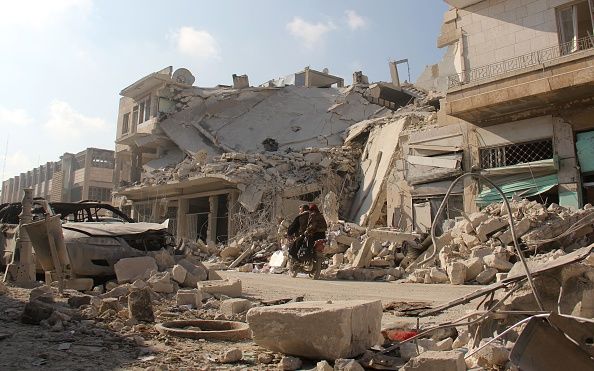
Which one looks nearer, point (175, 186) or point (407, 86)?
point (175, 186)

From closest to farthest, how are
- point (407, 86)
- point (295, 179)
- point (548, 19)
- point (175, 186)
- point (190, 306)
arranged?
point (190, 306), point (548, 19), point (295, 179), point (175, 186), point (407, 86)

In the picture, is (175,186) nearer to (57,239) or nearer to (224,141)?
(224,141)

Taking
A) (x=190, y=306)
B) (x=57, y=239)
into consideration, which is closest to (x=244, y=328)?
(x=190, y=306)

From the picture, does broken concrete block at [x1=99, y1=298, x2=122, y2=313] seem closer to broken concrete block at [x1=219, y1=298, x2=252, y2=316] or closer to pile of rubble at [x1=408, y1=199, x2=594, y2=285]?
broken concrete block at [x1=219, y1=298, x2=252, y2=316]

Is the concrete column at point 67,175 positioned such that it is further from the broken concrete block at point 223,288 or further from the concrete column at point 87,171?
the broken concrete block at point 223,288

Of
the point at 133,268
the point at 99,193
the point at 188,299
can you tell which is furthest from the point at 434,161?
the point at 99,193

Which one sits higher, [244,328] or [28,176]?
[28,176]

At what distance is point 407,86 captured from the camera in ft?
96.9

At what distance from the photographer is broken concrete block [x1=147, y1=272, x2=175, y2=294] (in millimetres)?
6277

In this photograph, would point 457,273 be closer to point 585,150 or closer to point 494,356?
point 494,356

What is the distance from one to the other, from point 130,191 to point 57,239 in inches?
843

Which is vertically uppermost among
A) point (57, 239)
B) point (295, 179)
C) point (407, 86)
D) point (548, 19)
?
point (407, 86)

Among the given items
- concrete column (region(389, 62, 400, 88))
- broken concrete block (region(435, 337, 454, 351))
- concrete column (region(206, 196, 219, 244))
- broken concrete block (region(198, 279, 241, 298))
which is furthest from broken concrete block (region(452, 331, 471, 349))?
concrete column (region(389, 62, 400, 88))

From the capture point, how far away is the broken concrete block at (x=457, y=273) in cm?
853
